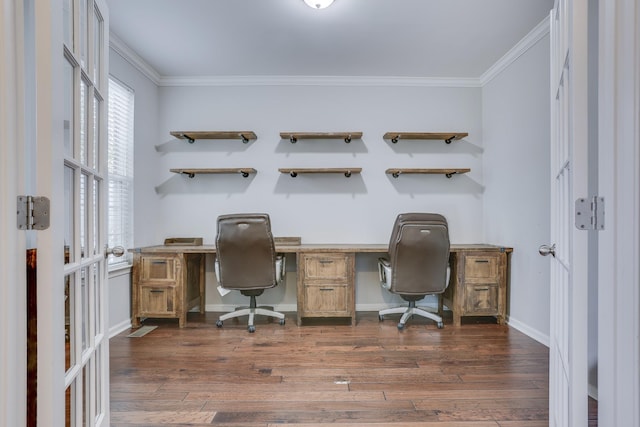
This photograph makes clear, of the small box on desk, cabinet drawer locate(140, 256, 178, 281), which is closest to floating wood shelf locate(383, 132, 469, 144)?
the small box on desk

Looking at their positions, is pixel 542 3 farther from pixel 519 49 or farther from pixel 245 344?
pixel 245 344

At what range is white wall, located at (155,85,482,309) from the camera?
3822 mm

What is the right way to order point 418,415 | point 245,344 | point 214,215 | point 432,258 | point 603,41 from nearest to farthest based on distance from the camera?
1. point 603,41
2. point 418,415
3. point 245,344
4. point 432,258
5. point 214,215

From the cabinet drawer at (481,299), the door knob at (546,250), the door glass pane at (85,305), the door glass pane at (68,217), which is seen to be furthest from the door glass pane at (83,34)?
the cabinet drawer at (481,299)

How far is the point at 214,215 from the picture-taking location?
3826 millimetres

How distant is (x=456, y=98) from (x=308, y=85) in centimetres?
158

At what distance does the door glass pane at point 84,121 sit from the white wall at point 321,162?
2.57 m

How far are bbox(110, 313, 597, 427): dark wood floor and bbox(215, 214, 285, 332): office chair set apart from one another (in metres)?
0.43

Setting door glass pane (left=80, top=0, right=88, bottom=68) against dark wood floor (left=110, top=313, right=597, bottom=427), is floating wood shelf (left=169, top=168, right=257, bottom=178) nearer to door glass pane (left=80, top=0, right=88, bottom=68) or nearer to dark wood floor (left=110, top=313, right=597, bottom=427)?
dark wood floor (left=110, top=313, right=597, bottom=427)

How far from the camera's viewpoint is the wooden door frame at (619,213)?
2.63 ft

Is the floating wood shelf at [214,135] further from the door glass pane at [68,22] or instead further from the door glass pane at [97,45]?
the door glass pane at [68,22]

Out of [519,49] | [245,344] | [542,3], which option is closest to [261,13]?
[542,3]

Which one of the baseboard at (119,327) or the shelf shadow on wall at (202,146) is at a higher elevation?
the shelf shadow on wall at (202,146)

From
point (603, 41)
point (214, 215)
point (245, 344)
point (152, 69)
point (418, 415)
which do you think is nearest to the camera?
point (603, 41)
